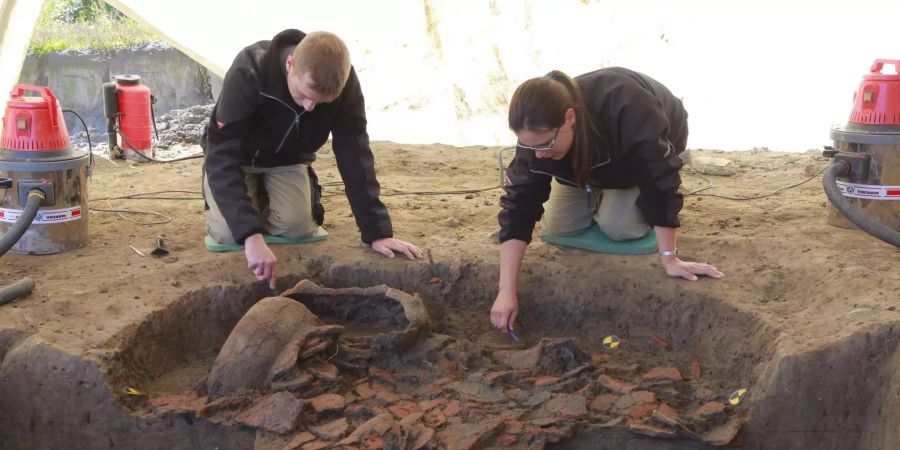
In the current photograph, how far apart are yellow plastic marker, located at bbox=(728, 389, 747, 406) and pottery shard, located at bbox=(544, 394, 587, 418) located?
45 centimetres

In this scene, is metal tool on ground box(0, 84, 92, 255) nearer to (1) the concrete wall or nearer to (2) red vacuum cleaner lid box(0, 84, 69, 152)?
(2) red vacuum cleaner lid box(0, 84, 69, 152)

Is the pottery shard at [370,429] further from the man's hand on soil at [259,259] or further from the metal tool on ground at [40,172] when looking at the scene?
the metal tool on ground at [40,172]

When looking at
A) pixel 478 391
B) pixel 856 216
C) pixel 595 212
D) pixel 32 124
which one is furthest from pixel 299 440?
pixel 856 216

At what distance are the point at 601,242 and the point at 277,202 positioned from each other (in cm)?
134

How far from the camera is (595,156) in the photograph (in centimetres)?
306

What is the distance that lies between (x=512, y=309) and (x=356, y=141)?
3.29 feet

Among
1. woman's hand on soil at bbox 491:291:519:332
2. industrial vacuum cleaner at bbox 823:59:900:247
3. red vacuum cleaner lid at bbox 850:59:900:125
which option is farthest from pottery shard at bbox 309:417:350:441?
red vacuum cleaner lid at bbox 850:59:900:125

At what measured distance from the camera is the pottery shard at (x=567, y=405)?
2666 millimetres

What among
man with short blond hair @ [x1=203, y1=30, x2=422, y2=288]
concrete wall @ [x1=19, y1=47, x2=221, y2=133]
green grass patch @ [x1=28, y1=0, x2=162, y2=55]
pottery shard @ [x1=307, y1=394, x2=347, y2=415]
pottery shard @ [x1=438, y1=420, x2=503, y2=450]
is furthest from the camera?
green grass patch @ [x1=28, y1=0, x2=162, y2=55]

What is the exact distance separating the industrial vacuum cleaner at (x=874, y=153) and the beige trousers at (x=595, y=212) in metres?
0.79

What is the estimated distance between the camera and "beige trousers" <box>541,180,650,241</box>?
355 centimetres

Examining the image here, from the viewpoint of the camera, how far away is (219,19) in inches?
253

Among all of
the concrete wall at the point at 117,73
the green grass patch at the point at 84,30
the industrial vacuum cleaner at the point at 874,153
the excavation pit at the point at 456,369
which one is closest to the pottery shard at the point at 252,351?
the excavation pit at the point at 456,369

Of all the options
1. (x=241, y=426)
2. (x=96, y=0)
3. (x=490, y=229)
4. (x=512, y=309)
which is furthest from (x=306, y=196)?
(x=96, y=0)
